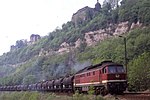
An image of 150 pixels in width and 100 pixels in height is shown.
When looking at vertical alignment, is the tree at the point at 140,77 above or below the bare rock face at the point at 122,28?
below

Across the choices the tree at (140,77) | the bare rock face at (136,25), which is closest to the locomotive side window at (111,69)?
the tree at (140,77)

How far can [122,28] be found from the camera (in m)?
133

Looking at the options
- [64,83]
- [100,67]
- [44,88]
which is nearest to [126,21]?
[44,88]

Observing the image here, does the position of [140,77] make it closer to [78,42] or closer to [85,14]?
[78,42]

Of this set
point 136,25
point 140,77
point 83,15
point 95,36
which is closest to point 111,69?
point 140,77

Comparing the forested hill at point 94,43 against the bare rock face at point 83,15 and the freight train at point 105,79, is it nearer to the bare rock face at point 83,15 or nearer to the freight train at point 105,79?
the bare rock face at point 83,15

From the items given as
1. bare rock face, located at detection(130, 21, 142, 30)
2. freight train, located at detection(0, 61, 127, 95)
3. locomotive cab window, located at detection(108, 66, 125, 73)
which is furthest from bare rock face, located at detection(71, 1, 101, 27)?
locomotive cab window, located at detection(108, 66, 125, 73)

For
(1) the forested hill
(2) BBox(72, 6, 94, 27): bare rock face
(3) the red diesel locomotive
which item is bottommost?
(3) the red diesel locomotive

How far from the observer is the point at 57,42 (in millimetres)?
175125

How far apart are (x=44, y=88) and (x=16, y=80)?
2908 inches

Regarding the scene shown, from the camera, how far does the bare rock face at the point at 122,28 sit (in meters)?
131

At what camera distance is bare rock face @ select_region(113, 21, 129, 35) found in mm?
130625

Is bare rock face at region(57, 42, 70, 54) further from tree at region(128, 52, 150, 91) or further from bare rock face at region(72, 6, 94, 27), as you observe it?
tree at region(128, 52, 150, 91)

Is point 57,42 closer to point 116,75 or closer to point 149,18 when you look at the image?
point 149,18
